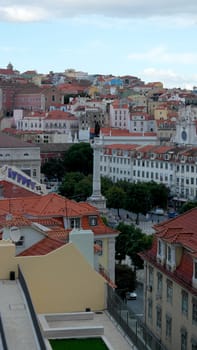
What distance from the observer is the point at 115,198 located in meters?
57.4

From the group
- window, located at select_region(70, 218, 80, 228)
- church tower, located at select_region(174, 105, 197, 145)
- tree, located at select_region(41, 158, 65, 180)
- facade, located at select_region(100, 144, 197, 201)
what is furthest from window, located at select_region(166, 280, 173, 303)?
tree, located at select_region(41, 158, 65, 180)

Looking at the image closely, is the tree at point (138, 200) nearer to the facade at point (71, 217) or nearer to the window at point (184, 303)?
the facade at point (71, 217)

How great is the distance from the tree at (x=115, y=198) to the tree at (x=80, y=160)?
20.7 metres

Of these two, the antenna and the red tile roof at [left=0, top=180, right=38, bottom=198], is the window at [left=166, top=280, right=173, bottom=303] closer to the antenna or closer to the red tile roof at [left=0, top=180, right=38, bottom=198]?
the antenna

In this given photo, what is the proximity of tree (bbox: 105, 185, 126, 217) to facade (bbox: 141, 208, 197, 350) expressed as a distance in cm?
3631

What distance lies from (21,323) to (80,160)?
66975 mm

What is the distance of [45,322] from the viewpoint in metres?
13.3

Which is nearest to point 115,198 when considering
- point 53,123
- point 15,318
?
point 15,318

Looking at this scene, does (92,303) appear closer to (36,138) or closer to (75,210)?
(75,210)

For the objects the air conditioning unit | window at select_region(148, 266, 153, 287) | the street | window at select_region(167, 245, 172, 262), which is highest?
window at select_region(167, 245, 172, 262)

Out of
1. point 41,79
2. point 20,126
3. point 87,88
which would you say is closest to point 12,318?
point 20,126

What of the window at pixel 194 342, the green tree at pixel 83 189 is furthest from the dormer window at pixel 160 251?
the green tree at pixel 83 189

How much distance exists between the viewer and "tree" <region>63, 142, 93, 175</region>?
3081 inches

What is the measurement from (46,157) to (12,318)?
71149mm
